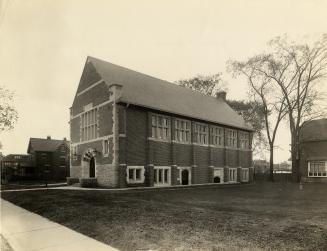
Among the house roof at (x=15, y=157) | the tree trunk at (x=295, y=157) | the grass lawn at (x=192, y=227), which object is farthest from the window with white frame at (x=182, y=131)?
the house roof at (x=15, y=157)

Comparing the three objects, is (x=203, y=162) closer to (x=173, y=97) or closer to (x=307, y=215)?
(x=173, y=97)

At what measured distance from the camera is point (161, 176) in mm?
27062

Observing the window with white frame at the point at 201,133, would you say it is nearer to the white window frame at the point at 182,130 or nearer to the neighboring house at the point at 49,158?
the white window frame at the point at 182,130

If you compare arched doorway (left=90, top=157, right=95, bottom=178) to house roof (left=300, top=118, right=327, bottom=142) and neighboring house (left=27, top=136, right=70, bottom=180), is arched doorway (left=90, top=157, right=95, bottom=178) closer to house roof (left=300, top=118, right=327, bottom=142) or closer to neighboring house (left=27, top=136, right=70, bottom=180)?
house roof (left=300, top=118, right=327, bottom=142)

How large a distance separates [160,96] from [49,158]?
4347 cm

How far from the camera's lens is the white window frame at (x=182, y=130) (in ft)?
94.0

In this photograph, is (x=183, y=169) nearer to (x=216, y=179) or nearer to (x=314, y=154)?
(x=216, y=179)

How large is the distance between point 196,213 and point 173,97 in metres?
20.8

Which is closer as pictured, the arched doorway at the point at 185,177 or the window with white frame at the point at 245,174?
the arched doorway at the point at 185,177

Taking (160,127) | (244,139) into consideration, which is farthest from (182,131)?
(244,139)

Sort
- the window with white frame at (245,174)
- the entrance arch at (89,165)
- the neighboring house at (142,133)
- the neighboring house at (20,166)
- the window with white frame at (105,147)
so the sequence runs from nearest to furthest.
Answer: the neighboring house at (142,133) < the window with white frame at (105,147) < the entrance arch at (89,165) < the window with white frame at (245,174) < the neighboring house at (20,166)

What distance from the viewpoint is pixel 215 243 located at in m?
7.13

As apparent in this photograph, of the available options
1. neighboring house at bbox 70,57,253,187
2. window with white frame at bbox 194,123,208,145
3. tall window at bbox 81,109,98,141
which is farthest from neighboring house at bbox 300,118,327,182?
tall window at bbox 81,109,98,141

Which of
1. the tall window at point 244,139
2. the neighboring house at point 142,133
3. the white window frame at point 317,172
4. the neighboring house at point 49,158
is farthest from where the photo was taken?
the neighboring house at point 49,158
